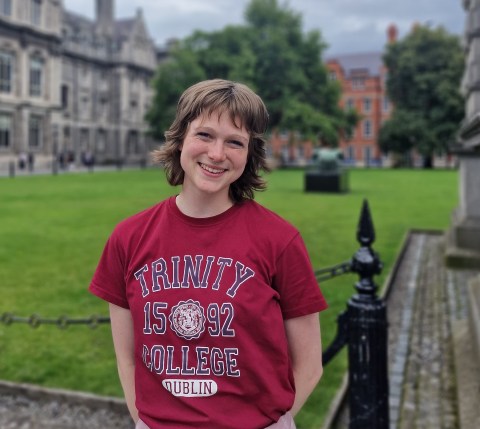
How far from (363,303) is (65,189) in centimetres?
2096

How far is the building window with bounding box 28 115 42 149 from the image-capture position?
143 feet

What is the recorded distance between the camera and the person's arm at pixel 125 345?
6.27ft

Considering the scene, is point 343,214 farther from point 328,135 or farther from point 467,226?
point 328,135

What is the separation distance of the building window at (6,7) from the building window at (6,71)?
3.02 m

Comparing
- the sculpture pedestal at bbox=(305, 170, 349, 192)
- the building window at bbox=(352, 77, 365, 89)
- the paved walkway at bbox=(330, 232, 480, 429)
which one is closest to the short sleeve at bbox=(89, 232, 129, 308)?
the paved walkway at bbox=(330, 232, 480, 429)

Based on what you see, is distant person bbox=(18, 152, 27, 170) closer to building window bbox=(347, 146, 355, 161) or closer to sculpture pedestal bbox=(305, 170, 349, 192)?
sculpture pedestal bbox=(305, 170, 349, 192)

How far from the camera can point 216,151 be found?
5.75 feet

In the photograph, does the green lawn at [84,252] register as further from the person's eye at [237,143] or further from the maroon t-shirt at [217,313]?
the person's eye at [237,143]

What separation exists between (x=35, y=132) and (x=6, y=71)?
17.5 ft

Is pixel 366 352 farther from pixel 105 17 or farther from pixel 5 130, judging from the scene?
pixel 105 17

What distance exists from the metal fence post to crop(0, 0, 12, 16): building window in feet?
147

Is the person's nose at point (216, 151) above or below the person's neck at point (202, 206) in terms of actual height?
above

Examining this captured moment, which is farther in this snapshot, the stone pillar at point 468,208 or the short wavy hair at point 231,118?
the stone pillar at point 468,208

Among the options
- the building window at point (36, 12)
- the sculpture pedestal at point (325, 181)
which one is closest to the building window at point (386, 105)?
the building window at point (36, 12)
